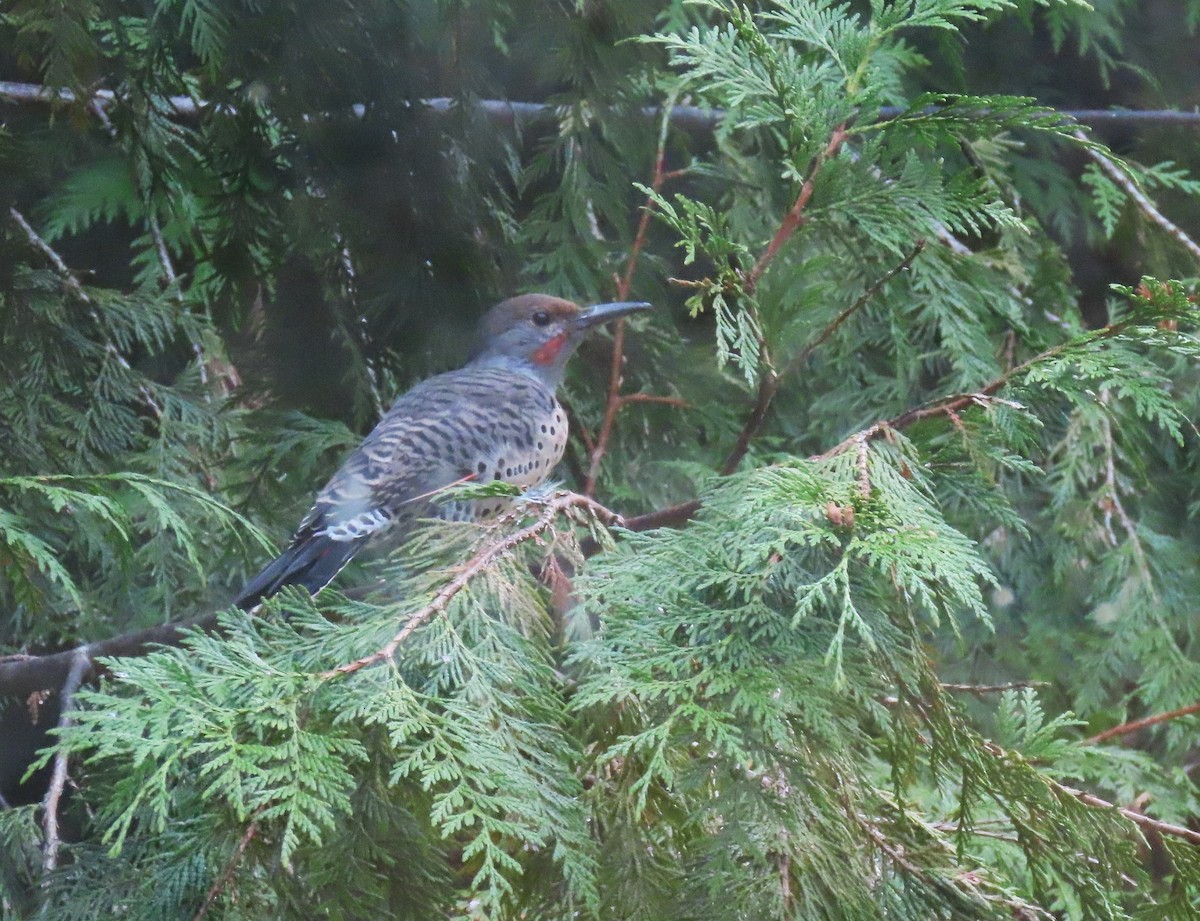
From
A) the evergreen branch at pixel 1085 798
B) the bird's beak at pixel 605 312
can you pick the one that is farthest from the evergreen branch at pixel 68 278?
the evergreen branch at pixel 1085 798

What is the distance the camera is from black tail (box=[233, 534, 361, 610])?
6.32ft

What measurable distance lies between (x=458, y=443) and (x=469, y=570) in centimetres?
103

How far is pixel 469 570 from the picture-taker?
1293mm

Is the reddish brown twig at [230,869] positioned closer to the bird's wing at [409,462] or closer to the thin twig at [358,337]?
the bird's wing at [409,462]

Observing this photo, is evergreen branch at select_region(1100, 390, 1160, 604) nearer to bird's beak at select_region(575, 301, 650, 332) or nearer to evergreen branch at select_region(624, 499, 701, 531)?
bird's beak at select_region(575, 301, 650, 332)

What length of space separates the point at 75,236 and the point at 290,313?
0.68 meters

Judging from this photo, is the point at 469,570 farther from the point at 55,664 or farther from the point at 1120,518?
the point at 1120,518

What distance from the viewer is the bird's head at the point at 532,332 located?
247 centimetres

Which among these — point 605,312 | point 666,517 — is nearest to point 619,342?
point 605,312

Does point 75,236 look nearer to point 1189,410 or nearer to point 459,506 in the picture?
point 459,506

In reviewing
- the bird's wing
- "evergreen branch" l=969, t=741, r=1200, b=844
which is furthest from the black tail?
"evergreen branch" l=969, t=741, r=1200, b=844

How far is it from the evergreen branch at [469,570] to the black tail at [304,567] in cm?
63

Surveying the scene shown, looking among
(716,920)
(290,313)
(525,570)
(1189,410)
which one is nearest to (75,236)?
(290,313)

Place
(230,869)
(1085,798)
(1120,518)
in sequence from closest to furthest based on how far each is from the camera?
1. (230,869)
2. (1085,798)
3. (1120,518)
